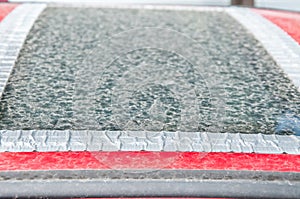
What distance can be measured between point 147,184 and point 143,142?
0.17m

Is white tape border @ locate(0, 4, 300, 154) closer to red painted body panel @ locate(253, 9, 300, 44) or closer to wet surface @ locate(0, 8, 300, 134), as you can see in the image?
wet surface @ locate(0, 8, 300, 134)

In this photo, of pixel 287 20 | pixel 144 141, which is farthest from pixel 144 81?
pixel 287 20

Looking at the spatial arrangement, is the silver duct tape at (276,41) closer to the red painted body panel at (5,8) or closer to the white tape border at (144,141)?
the white tape border at (144,141)

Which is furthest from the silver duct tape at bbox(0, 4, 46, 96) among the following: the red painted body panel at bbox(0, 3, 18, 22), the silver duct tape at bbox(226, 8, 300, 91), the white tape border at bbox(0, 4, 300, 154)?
the silver duct tape at bbox(226, 8, 300, 91)

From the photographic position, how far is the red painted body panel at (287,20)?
6.82ft

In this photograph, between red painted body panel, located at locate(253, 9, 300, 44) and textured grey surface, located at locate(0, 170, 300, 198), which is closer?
textured grey surface, located at locate(0, 170, 300, 198)

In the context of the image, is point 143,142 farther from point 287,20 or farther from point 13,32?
point 287,20

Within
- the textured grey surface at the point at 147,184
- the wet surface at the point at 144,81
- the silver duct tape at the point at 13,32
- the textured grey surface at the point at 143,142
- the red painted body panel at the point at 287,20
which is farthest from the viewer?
the red painted body panel at the point at 287,20

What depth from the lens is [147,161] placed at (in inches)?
48.9

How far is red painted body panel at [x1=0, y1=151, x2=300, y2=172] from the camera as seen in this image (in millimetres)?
1224

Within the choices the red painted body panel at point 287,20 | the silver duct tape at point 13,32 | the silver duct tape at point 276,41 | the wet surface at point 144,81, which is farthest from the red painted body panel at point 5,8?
the red painted body panel at point 287,20

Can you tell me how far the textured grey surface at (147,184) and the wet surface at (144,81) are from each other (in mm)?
217

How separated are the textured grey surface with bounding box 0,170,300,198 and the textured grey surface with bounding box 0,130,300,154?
0.10 metres

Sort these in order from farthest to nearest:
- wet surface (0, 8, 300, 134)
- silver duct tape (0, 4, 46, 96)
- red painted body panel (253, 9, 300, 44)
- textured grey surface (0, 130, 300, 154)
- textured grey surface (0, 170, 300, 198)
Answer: red painted body panel (253, 9, 300, 44) < silver duct tape (0, 4, 46, 96) < wet surface (0, 8, 300, 134) < textured grey surface (0, 130, 300, 154) < textured grey surface (0, 170, 300, 198)
